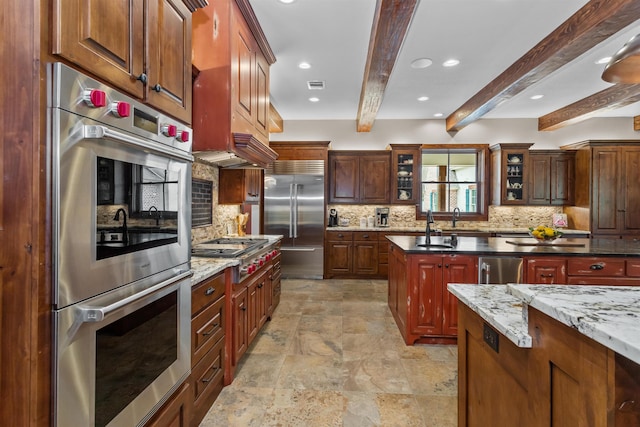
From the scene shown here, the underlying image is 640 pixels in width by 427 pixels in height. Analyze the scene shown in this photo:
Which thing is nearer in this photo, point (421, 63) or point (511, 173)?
point (421, 63)

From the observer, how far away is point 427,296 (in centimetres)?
297

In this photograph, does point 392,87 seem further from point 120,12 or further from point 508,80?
point 120,12

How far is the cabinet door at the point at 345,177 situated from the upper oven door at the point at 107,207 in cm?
468

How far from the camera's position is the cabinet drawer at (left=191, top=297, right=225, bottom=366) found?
1725 millimetres

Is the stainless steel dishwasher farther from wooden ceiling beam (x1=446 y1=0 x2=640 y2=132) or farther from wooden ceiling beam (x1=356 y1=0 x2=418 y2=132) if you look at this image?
wooden ceiling beam (x1=356 y1=0 x2=418 y2=132)

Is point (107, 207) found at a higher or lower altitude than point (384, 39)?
lower

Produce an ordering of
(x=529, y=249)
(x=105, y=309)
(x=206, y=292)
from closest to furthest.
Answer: (x=105, y=309), (x=206, y=292), (x=529, y=249)

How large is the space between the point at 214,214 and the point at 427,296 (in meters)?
2.23

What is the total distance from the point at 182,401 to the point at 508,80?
453cm

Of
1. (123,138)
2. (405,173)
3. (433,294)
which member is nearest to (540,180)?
(405,173)

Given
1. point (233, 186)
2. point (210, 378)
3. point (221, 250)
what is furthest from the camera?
point (233, 186)

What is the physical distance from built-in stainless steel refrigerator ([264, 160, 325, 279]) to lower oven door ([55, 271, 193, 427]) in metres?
4.06

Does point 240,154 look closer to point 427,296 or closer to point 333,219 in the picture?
point 427,296

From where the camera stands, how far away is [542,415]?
0.91m
